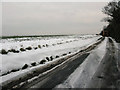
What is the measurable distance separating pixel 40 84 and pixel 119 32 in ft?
109

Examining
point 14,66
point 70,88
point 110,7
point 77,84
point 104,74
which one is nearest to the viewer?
point 70,88

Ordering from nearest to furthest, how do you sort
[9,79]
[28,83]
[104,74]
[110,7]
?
1. [28,83]
2. [9,79]
3. [104,74]
4. [110,7]

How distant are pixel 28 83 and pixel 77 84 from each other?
63.5 inches

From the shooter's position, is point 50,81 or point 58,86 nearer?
point 58,86

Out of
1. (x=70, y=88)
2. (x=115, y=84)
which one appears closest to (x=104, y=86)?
(x=115, y=84)

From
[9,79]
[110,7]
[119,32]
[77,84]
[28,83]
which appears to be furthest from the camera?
[110,7]

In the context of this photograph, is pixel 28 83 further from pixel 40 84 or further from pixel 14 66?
pixel 14 66

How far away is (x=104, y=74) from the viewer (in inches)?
279

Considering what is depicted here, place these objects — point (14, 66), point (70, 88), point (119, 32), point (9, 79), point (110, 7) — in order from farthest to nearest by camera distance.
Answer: point (110, 7) → point (119, 32) → point (14, 66) → point (9, 79) → point (70, 88)

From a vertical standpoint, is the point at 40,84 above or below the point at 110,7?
below

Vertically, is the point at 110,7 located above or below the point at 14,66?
above

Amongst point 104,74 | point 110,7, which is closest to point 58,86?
point 104,74

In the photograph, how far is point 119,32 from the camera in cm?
3628

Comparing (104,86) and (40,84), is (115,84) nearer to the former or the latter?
(104,86)
